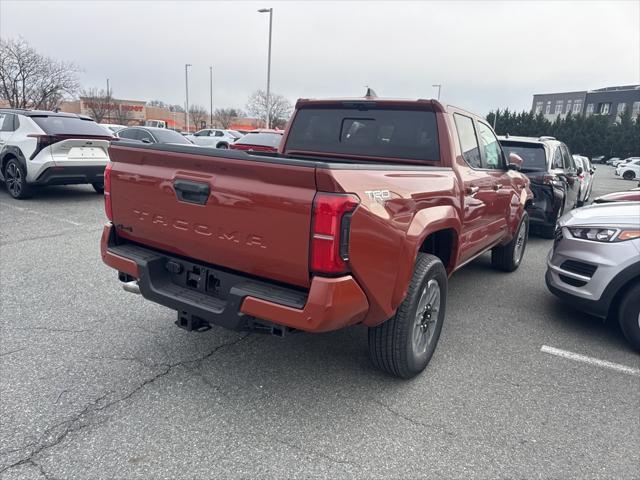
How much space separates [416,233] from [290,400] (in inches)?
52.6

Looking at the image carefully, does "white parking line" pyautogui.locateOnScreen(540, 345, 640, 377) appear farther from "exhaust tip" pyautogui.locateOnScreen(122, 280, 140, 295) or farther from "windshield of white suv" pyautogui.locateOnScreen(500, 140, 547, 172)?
"windshield of white suv" pyautogui.locateOnScreen(500, 140, 547, 172)

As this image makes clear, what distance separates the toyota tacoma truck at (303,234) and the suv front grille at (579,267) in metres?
1.32

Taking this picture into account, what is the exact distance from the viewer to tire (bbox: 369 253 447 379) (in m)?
2.96

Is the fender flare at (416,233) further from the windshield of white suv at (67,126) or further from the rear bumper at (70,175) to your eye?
the windshield of white suv at (67,126)

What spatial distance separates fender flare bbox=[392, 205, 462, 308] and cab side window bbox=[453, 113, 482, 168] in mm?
858

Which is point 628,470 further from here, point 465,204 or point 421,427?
point 465,204

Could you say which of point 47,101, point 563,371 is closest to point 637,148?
point 47,101

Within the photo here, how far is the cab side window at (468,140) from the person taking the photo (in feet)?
13.3

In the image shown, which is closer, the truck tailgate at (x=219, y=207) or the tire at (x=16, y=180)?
the truck tailgate at (x=219, y=207)

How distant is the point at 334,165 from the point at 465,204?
1.94 meters

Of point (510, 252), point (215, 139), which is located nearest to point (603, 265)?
point (510, 252)

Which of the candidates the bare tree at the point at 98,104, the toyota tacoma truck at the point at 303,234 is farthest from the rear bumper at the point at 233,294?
the bare tree at the point at 98,104

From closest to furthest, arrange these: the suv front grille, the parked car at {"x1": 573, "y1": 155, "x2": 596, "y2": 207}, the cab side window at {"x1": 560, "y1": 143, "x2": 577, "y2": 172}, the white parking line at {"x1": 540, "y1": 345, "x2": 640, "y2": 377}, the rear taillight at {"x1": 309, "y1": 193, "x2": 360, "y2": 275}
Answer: the rear taillight at {"x1": 309, "y1": 193, "x2": 360, "y2": 275} < the white parking line at {"x1": 540, "y1": 345, "x2": 640, "y2": 377} < the suv front grille < the cab side window at {"x1": 560, "y1": 143, "x2": 577, "y2": 172} < the parked car at {"x1": 573, "y1": 155, "x2": 596, "y2": 207}

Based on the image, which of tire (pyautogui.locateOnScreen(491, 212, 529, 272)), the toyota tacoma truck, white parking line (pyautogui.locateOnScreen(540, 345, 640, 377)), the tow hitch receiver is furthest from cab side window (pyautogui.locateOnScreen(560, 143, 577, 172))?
the tow hitch receiver
